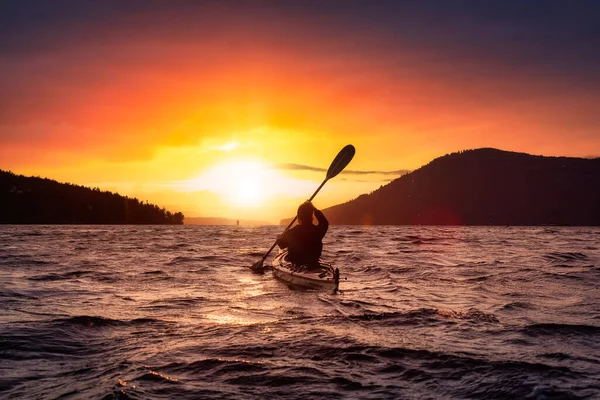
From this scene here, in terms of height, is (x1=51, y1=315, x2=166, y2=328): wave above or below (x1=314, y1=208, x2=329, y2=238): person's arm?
below

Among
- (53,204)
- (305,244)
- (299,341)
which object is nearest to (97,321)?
(299,341)

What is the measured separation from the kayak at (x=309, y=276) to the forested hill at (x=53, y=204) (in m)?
185

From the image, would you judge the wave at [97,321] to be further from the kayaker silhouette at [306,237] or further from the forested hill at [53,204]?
the forested hill at [53,204]

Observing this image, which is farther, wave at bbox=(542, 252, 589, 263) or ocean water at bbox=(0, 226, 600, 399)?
wave at bbox=(542, 252, 589, 263)

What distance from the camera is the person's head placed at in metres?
17.0

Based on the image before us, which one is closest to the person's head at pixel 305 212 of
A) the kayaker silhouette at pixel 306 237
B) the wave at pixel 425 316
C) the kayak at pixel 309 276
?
the kayaker silhouette at pixel 306 237

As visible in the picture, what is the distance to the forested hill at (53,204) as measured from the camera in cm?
17638

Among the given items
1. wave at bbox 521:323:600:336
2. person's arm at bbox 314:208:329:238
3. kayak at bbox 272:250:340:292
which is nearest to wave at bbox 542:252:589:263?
kayak at bbox 272:250:340:292

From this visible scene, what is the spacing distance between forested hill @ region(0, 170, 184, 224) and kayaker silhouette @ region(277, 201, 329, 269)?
186m

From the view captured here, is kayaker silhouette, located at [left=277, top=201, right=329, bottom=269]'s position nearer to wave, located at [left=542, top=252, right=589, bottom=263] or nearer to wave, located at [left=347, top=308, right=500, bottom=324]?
wave, located at [left=347, top=308, right=500, bottom=324]

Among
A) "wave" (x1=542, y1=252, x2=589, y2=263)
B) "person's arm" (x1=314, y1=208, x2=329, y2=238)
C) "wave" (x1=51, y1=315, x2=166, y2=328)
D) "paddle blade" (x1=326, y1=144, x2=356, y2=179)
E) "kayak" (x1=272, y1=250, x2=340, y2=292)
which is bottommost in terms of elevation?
"wave" (x1=542, y1=252, x2=589, y2=263)

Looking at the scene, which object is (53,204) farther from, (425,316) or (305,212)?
(425,316)

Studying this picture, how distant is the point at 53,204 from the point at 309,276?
191570mm

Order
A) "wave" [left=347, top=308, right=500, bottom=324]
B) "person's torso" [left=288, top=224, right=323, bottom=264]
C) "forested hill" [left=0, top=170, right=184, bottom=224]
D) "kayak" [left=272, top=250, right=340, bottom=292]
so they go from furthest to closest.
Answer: "forested hill" [left=0, top=170, right=184, bottom=224] < "person's torso" [left=288, top=224, right=323, bottom=264] < "kayak" [left=272, top=250, right=340, bottom=292] < "wave" [left=347, top=308, right=500, bottom=324]
